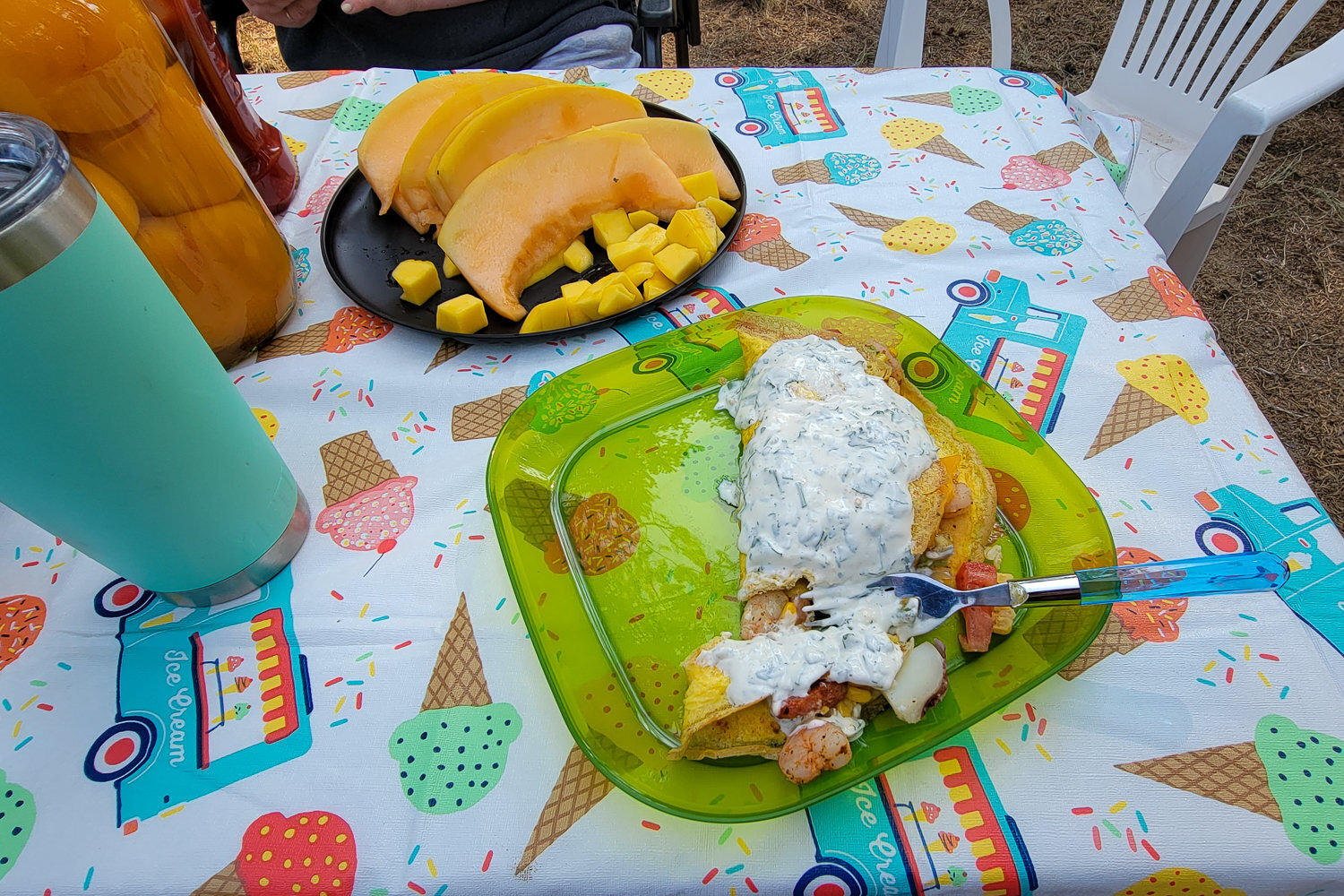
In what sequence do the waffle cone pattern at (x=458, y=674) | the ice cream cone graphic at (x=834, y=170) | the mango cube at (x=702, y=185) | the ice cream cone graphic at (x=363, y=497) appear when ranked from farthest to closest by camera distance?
the ice cream cone graphic at (x=834, y=170), the mango cube at (x=702, y=185), the ice cream cone graphic at (x=363, y=497), the waffle cone pattern at (x=458, y=674)

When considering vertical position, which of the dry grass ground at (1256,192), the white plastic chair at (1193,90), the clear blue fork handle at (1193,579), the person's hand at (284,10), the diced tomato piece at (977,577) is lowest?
the dry grass ground at (1256,192)

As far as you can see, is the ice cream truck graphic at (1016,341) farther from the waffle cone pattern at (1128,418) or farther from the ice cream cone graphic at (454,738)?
the ice cream cone graphic at (454,738)

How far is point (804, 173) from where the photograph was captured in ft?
4.21

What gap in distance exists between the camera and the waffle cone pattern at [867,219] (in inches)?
46.7

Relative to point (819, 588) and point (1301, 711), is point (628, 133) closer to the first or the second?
point (819, 588)

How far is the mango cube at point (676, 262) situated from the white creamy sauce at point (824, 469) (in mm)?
245

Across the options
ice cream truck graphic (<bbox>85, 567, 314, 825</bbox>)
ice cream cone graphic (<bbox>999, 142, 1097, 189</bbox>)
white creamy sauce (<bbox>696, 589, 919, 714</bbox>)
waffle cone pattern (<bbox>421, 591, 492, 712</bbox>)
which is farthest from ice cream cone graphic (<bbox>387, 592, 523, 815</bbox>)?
ice cream cone graphic (<bbox>999, 142, 1097, 189</bbox>)

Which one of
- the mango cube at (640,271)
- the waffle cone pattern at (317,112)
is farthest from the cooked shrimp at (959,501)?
the waffle cone pattern at (317,112)

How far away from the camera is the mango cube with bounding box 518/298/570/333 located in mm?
1006

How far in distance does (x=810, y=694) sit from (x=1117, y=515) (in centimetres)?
44

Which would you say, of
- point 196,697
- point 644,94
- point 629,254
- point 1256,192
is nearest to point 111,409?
point 196,697

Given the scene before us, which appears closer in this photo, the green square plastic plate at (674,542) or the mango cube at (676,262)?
the green square plastic plate at (674,542)

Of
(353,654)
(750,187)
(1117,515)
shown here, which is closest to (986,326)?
(1117,515)

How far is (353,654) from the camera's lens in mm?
749
